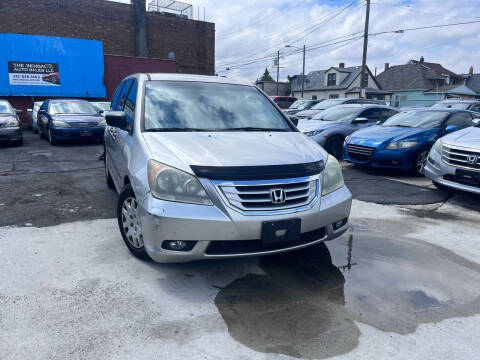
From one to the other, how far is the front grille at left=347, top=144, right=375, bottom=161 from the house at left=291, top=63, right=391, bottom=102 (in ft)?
133

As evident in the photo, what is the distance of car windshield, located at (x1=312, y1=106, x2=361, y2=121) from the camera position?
32.6 feet

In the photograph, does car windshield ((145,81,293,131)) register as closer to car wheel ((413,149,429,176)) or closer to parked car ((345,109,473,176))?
parked car ((345,109,473,176))

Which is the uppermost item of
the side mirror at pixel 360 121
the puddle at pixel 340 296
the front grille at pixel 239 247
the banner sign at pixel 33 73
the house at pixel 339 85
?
the house at pixel 339 85

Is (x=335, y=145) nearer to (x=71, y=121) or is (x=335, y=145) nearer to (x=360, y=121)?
(x=360, y=121)

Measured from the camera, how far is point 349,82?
159 ft

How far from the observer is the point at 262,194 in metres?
2.84

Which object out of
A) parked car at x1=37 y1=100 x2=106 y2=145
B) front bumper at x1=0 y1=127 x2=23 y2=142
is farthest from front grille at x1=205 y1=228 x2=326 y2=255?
front bumper at x1=0 y1=127 x2=23 y2=142

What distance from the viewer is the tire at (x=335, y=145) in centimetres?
928

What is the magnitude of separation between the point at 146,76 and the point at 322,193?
8.06 feet

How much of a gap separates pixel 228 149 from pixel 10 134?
10197 millimetres

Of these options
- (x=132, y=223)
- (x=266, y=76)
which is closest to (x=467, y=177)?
(x=132, y=223)

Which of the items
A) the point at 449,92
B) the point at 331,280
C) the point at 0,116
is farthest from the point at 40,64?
the point at 449,92

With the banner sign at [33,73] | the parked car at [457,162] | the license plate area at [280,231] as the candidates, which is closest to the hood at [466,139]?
the parked car at [457,162]

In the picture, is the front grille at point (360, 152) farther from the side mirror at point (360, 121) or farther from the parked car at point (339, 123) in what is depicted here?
the side mirror at point (360, 121)
